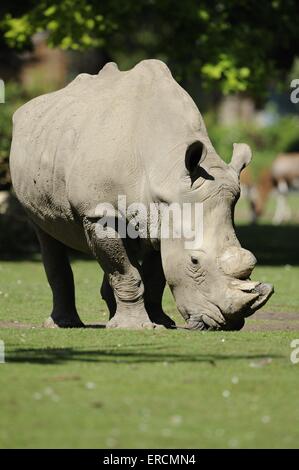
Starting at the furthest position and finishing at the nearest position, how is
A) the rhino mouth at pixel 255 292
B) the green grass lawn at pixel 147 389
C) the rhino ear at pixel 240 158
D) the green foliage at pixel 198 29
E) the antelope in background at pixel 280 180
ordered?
the antelope in background at pixel 280 180, the green foliage at pixel 198 29, the rhino ear at pixel 240 158, the rhino mouth at pixel 255 292, the green grass lawn at pixel 147 389

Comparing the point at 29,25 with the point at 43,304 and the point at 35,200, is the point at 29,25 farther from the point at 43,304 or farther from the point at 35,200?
the point at 35,200

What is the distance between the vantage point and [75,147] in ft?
43.5

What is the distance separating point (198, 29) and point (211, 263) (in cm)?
1197

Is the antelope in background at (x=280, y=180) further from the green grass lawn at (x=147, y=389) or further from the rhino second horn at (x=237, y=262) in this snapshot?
the rhino second horn at (x=237, y=262)

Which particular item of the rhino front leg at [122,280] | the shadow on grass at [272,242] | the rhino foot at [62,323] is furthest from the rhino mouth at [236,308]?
the shadow on grass at [272,242]

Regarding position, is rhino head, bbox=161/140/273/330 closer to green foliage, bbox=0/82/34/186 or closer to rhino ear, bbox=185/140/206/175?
rhino ear, bbox=185/140/206/175

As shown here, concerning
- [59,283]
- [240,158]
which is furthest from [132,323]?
[240,158]

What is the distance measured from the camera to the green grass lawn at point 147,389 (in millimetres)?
8078

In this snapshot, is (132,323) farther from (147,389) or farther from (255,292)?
(147,389)

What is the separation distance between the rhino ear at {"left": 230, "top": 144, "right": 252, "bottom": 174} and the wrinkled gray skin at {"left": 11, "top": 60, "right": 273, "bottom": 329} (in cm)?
1

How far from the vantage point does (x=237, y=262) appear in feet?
40.4

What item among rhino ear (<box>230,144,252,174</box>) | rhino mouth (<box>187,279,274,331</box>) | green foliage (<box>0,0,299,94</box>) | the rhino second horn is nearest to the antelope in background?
green foliage (<box>0,0,299,94</box>)

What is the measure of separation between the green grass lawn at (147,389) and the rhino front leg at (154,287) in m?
1.19

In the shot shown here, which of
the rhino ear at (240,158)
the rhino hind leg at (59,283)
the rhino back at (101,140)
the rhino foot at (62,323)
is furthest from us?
the rhino hind leg at (59,283)
